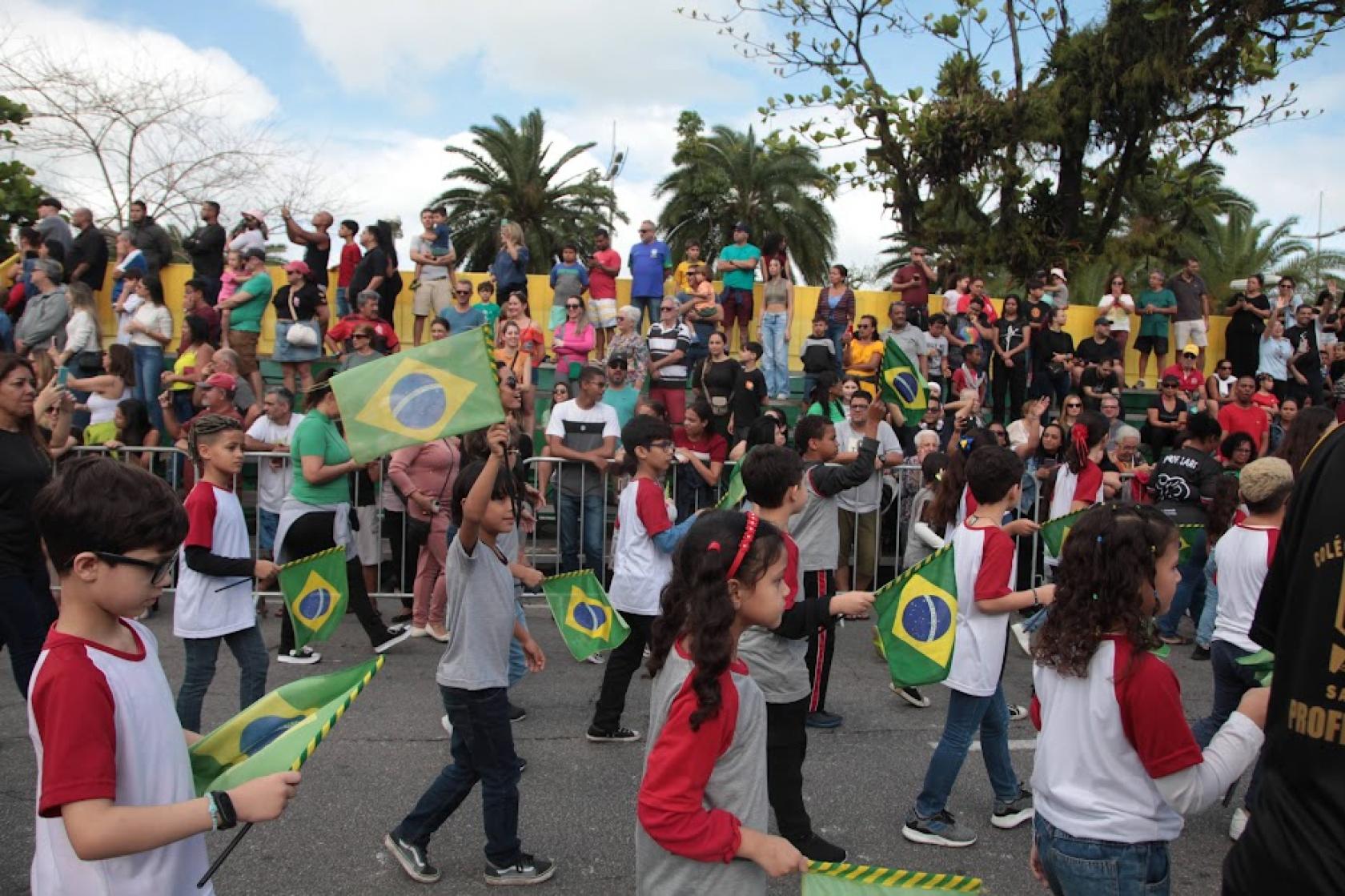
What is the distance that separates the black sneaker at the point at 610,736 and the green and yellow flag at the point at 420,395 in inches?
95.0

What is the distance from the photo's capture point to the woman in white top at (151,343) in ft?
38.9

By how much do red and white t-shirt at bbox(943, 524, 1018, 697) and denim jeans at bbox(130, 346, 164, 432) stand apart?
9.96 m

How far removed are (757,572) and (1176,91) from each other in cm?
1817

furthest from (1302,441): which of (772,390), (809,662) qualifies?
(772,390)

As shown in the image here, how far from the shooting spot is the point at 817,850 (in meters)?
4.59

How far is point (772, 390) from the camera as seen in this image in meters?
13.8

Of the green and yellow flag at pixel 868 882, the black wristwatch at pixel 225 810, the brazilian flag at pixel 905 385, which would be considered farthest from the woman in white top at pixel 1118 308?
the black wristwatch at pixel 225 810

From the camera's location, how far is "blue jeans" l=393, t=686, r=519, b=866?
4.29m

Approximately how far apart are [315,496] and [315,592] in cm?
138

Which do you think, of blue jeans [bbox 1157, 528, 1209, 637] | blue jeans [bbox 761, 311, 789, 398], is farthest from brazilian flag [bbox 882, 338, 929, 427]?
blue jeans [bbox 1157, 528, 1209, 637]

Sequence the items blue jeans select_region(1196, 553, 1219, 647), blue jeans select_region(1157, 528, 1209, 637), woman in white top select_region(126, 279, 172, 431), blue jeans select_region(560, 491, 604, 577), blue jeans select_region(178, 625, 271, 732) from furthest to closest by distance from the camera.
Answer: woman in white top select_region(126, 279, 172, 431) < blue jeans select_region(560, 491, 604, 577) < blue jeans select_region(1157, 528, 1209, 637) < blue jeans select_region(1196, 553, 1219, 647) < blue jeans select_region(178, 625, 271, 732)

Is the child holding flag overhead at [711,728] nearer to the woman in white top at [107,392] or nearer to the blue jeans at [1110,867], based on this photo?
the blue jeans at [1110,867]

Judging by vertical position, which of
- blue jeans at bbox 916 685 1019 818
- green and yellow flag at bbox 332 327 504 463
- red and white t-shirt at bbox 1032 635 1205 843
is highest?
green and yellow flag at bbox 332 327 504 463

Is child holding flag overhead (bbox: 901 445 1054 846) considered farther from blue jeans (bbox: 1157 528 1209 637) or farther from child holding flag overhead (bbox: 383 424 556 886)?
blue jeans (bbox: 1157 528 1209 637)
